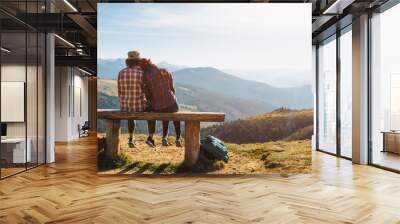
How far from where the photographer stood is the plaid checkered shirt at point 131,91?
648 centimetres

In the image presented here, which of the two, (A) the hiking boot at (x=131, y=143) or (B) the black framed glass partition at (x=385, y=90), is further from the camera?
(B) the black framed glass partition at (x=385, y=90)

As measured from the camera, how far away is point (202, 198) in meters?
4.96

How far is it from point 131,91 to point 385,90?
183 inches

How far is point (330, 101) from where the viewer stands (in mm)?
10281

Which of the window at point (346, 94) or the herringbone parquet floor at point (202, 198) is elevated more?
the window at point (346, 94)

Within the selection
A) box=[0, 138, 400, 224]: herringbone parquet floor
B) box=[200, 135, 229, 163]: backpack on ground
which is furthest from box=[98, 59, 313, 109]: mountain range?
box=[0, 138, 400, 224]: herringbone parquet floor

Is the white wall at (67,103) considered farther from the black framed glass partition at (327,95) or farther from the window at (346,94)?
the window at (346,94)

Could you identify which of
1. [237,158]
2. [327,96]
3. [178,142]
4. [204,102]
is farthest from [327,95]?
[178,142]

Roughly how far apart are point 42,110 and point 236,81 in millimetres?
3917

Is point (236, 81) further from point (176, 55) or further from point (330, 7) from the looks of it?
point (330, 7)

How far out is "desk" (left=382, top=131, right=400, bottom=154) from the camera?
7054 millimetres

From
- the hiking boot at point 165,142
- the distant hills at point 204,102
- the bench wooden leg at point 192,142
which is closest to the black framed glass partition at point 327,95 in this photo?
the distant hills at point 204,102

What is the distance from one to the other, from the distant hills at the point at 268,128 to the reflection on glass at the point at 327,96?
354cm

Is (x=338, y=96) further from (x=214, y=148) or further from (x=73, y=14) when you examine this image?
(x=73, y=14)
